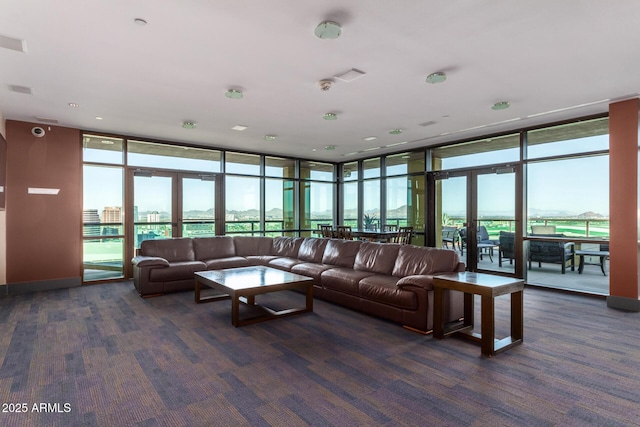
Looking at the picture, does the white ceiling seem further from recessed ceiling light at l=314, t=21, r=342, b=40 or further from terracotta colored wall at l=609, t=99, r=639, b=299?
terracotta colored wall at l=609, t=99, r=639, b=299

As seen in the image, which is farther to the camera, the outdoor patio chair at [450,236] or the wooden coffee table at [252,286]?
the outdoor patio chair at [450,236]

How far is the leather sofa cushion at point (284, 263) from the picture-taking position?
5.70m

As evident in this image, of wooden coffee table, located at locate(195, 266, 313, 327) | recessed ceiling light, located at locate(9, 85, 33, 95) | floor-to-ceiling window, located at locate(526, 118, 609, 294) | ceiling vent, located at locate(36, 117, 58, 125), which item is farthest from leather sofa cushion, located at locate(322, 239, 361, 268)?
ceiling vent, located at locate(36, 117, 58, 125)

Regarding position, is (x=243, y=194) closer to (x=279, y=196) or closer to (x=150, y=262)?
(x=279, y=196)

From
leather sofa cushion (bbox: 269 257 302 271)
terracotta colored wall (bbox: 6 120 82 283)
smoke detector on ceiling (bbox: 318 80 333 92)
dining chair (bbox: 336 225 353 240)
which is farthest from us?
dining chair (bbox: 336 225 353 240)

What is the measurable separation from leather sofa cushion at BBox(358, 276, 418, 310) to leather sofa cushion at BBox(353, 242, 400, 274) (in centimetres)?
32

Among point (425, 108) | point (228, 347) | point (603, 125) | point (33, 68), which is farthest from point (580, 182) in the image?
point (33, 68)

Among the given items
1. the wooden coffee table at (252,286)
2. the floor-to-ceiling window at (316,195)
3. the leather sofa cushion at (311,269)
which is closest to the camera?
the wooden coffee table at (252,286)

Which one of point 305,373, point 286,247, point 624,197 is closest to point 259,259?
point 286,247

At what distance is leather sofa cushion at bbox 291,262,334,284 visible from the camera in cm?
501

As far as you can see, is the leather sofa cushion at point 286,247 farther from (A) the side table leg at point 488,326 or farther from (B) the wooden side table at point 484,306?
(A) the side table leg at point 488,326

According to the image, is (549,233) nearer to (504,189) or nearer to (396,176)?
(504,189)

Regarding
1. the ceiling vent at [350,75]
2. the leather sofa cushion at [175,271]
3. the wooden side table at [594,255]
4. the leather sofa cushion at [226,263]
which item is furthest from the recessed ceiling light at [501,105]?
the leather sofa cushion at [175,271]

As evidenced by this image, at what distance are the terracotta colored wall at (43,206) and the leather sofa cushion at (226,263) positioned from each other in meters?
2.41
